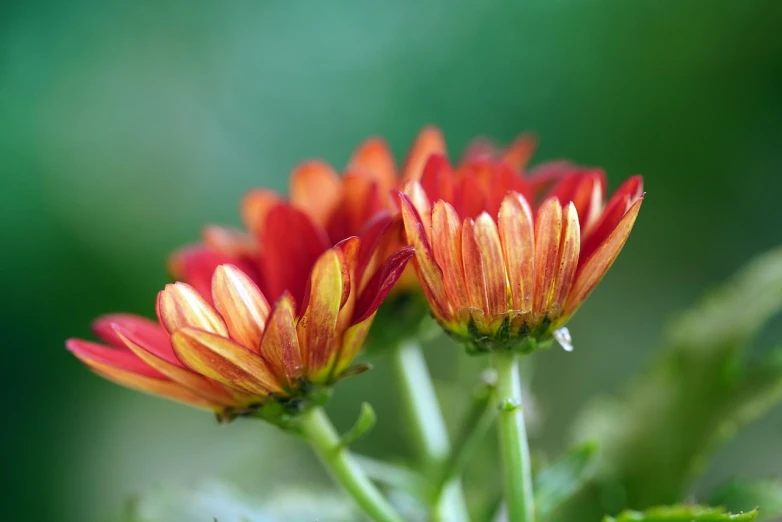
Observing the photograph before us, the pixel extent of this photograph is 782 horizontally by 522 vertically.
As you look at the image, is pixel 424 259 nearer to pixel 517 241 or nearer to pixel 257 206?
pixel 517 241

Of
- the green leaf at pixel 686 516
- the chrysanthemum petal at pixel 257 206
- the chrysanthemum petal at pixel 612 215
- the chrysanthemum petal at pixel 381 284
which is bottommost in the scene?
the green leaf at pixel 686 516

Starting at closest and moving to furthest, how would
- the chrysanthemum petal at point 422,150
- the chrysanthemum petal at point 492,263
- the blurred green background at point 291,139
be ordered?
the chrysanthemum petal at point 492,263 → the chrysanthemum petal at point 422,150 → the blurred green background at point 291,139

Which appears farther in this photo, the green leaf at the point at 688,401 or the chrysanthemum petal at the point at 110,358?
the green leaf at the point at 688,401

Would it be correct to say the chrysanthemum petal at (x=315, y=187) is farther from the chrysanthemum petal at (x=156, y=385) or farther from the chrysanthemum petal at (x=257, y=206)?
the chrysanthemum petal at (x=156, y=385)

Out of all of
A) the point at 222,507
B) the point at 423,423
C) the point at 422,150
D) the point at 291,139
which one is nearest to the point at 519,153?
the point at 422,150

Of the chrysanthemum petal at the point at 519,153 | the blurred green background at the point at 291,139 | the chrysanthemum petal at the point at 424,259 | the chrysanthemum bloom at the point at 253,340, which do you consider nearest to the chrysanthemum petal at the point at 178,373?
the chrysanthemum bloom at the point at 253,340

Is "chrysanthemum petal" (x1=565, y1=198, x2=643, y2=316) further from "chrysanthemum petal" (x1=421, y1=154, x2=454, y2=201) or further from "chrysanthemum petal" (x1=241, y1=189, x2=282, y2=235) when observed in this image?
"chrysanthemum petal" (x1=241, y1=189, x2=282, y2=235)

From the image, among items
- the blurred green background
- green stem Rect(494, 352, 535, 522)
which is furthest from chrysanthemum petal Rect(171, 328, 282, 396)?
the blurred green background
